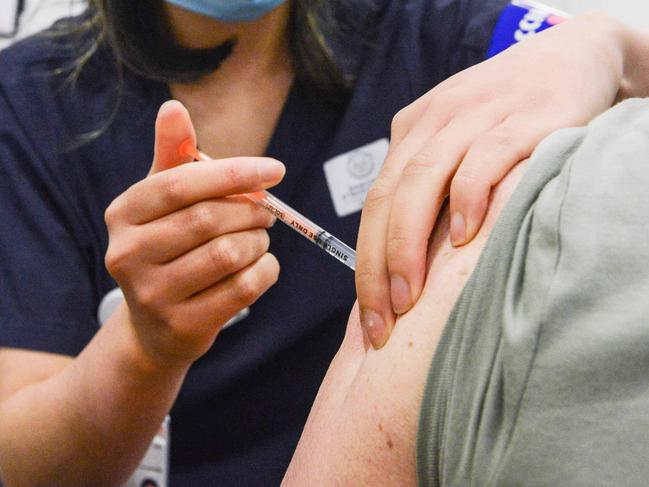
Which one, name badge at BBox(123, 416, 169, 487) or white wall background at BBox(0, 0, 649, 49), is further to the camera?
white wall background at BBox(0, 0, 649, 49)

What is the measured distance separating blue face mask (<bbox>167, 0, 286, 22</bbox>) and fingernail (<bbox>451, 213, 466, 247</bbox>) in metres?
0.51

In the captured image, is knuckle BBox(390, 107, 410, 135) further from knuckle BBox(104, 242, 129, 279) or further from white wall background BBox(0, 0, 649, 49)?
white wall background BBox(0, 0, 649, 49)

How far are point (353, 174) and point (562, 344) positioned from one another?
687 millimetres

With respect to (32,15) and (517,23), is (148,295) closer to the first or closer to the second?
(517,23)

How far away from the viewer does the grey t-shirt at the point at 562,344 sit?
0.35 m

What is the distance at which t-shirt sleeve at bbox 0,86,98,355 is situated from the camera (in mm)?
925

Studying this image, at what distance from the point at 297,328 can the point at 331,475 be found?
512 mm

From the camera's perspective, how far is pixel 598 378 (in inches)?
14.1

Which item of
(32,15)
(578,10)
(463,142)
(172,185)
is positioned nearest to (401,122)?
(463,142)

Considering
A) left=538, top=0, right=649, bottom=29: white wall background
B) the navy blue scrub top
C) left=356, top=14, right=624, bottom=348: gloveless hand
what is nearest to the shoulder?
the navy blue scrub top

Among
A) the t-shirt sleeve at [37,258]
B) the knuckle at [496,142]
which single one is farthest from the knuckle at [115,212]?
the knuckle at [496,142]

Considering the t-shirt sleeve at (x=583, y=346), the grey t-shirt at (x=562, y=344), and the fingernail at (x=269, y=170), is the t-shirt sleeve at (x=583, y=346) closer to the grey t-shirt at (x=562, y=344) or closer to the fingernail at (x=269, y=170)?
the grey t-shirt at (x=562, y=344)

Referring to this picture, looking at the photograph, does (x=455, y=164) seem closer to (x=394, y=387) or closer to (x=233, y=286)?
(x=394, y=387)

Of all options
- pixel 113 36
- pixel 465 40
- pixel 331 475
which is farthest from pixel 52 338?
pixel 465 40
